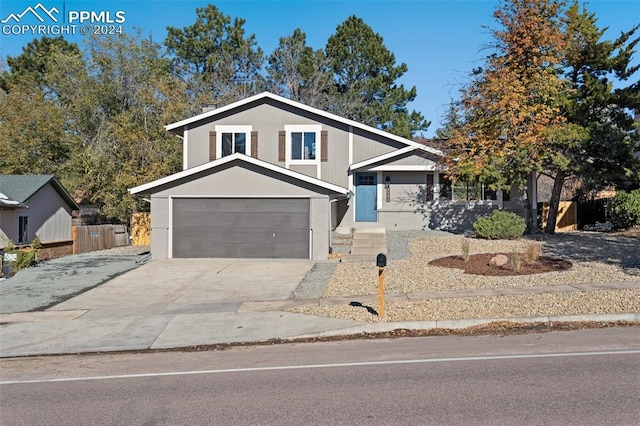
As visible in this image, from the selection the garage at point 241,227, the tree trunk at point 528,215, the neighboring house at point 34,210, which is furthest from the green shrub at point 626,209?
the neighboring house at point 34,210

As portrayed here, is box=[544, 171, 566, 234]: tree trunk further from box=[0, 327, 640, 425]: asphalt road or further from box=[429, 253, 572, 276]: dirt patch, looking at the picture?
box=[0, 327, 640, 425]: asphalt road

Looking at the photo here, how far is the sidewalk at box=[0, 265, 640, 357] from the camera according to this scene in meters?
9.91

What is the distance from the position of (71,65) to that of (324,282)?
2522 cm

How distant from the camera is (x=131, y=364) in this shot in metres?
8.42

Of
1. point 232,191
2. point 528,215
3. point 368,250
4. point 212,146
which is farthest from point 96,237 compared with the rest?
point 528,215

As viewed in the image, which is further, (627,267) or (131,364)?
(627,267)

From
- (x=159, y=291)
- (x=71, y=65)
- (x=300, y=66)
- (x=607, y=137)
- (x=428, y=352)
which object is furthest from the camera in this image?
(x=300, y=66)

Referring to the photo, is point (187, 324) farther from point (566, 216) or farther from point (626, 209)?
point (566, 216)

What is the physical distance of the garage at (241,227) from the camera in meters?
20.9

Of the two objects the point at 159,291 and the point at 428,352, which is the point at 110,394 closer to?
the point at 428,352

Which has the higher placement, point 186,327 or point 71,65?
point 71,65

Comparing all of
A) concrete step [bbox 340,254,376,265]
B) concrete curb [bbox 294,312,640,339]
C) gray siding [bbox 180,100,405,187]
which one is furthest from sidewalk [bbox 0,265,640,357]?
gray siding [bbox 180,100,405,187]

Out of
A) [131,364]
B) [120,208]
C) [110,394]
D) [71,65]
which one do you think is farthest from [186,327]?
[71,65]

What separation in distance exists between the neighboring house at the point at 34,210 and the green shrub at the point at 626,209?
1025 inches
